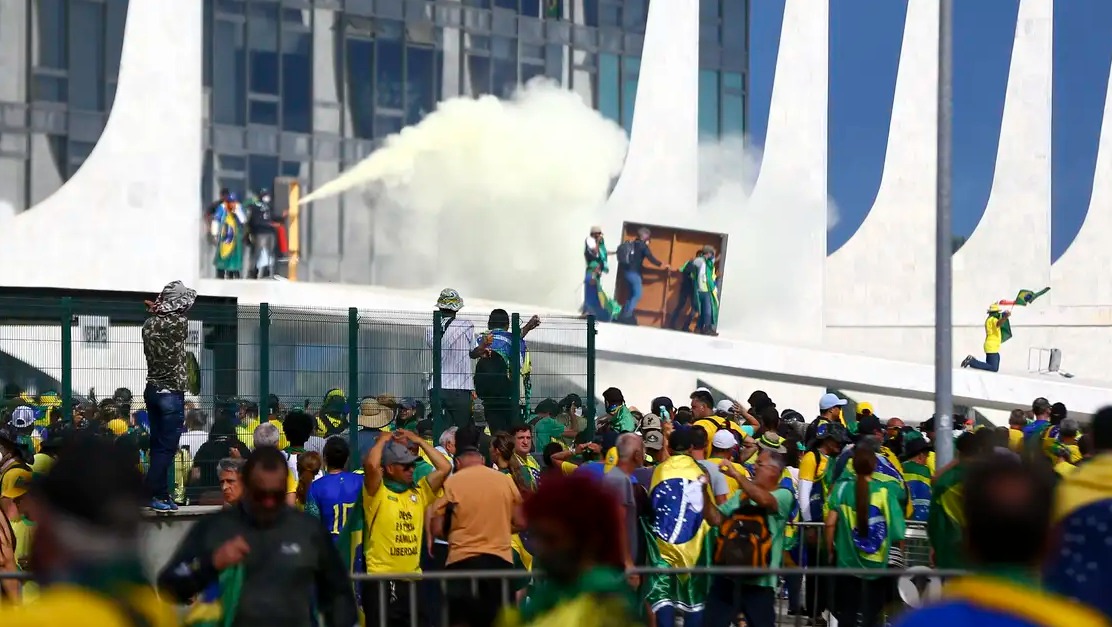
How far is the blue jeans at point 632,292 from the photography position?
33.5m

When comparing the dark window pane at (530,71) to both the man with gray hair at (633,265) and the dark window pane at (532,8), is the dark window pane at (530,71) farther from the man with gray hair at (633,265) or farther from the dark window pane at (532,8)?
the man with gray hair at (633,265)

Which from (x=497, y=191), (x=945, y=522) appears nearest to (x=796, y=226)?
(x=497, y=191)

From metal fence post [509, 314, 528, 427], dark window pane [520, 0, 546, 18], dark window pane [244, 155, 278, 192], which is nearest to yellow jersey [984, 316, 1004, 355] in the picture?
dark window pane [520, 0, 546, 18]

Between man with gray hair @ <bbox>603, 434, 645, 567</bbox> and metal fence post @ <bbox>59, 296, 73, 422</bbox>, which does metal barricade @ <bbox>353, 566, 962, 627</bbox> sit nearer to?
man with gray hair @ <bbox>603, 434, 645, 567</bbox>

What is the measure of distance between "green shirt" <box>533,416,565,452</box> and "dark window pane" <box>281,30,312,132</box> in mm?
21835

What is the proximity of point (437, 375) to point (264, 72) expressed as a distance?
2107 cm

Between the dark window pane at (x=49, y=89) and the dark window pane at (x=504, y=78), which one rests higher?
the dark window pane at (x=504, y=78)

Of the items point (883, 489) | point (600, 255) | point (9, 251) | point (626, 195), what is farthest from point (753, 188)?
point (883, 489)

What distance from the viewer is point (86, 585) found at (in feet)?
11.1

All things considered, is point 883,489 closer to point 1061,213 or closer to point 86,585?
point 86,585

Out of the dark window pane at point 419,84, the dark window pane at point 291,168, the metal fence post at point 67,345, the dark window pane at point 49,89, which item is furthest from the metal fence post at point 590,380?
the dark window pane at point 419,84

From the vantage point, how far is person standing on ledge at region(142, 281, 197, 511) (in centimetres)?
1196

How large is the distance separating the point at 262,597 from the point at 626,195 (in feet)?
117

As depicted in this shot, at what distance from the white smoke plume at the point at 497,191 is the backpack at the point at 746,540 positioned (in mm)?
28517
